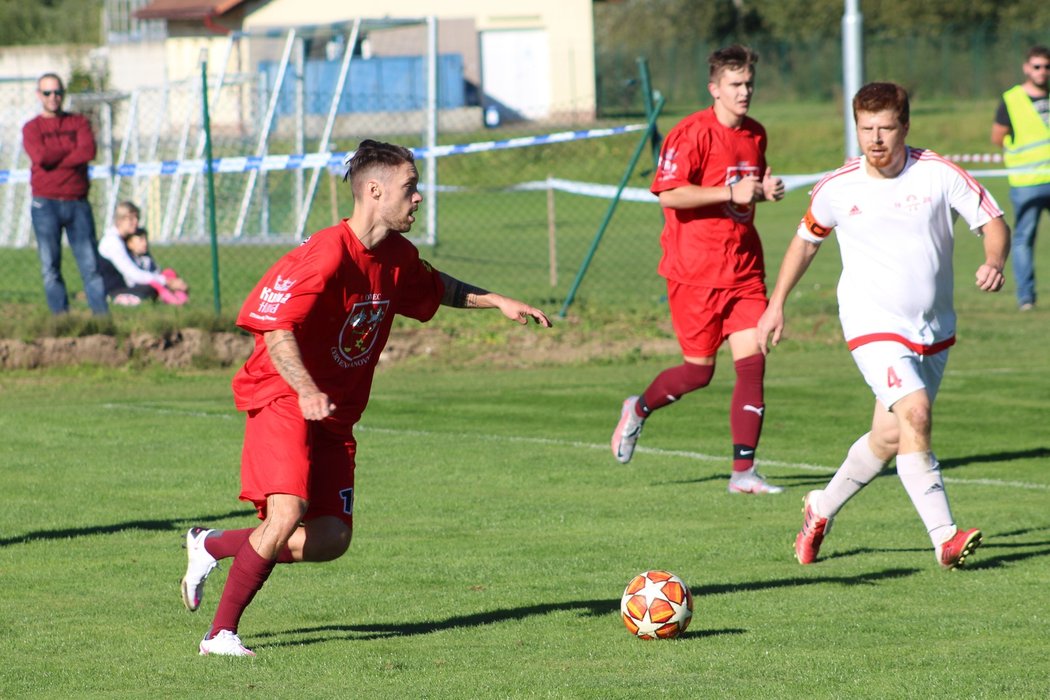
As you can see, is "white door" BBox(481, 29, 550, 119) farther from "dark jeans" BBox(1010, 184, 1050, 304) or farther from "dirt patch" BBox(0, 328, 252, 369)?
"dirt patch" BBox(0, 328, 252, 369)

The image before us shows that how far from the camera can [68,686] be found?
18.7 ft

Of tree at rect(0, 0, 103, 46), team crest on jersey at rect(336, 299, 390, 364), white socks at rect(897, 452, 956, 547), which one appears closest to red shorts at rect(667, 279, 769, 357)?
white socks at rect(897, 452, 956, 547)

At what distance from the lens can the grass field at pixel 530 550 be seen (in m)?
5.80

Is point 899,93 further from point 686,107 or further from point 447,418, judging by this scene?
point 686,107

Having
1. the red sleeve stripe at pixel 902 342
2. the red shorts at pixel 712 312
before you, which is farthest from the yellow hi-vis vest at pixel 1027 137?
the red sleeve stripe at pixel 902 342

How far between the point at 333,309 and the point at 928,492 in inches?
102

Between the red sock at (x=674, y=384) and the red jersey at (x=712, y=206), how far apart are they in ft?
1.64

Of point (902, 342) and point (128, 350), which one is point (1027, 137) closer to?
point (128, 350)

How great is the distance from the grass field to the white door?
1559 inches

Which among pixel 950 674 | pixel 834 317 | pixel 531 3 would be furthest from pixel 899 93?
pixel 531 3

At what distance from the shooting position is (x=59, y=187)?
16.0 meters

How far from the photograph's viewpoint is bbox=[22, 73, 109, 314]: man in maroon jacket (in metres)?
15.9

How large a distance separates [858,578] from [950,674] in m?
1.63

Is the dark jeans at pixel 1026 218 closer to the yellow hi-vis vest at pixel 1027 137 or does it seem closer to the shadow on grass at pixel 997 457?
the yellow hi-vis vest at pixel 1027 137
